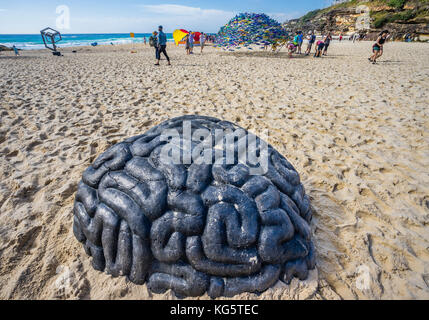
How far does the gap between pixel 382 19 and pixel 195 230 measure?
41.8 meters

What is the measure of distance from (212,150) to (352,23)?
48.3 meters

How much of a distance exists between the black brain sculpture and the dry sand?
6.2 inches

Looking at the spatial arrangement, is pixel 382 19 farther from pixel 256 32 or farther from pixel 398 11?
pixel 256 32

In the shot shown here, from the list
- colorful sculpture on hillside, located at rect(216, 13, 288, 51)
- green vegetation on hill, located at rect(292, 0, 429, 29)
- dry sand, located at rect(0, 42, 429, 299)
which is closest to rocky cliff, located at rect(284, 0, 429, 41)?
green vegetation on hill, located at rect(292, 0, 429, 29)

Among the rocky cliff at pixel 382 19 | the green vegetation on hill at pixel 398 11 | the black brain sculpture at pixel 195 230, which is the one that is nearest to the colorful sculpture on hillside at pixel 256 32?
the black brain sculpture at pixel 195 230

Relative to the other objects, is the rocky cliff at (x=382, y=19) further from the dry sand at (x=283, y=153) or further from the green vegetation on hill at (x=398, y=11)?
the dry sand at (x=283, y=153)

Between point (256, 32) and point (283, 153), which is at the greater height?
point (256, 32)

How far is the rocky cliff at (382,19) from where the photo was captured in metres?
25.6

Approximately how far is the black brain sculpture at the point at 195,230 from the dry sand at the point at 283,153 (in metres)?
0.16

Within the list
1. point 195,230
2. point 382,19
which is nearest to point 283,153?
point 195,230

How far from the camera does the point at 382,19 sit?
30.2 m

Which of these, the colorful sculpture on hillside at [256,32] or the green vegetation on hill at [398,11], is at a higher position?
the green vegetation on hill at [398,11]
